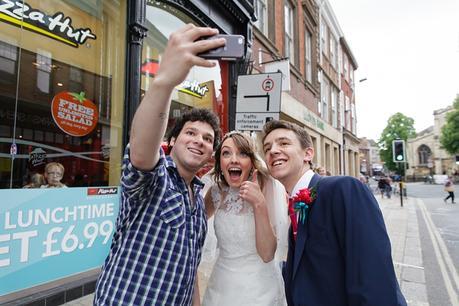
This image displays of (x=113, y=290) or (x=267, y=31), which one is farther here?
(x=267, y=31)

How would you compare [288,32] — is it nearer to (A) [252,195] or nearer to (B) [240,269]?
(A) [252,195]

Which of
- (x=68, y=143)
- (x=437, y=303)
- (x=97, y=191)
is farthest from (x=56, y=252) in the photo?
(x=437, y=303)

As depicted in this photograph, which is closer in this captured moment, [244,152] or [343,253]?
[343,253]

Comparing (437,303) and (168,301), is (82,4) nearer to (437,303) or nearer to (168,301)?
(168,301)

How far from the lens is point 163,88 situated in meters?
1.16

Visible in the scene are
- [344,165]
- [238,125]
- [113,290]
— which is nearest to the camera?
[113,290]

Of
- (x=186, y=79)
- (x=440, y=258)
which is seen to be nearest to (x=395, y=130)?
(x=440, y=258)

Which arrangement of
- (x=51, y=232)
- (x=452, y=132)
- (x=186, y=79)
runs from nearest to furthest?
(x=51, y=232) → (x=186, y=79) → (x=452, y=132)

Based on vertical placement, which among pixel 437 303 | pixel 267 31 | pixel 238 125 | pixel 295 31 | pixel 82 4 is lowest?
pixel 437 303

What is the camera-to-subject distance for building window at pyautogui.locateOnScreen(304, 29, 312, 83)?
53.4ft

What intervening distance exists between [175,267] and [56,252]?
129 inches

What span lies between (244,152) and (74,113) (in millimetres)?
3317

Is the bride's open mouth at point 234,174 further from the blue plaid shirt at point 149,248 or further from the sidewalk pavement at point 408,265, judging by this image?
the sidewalk pavement at point 408,265

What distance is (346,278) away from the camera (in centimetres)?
141
